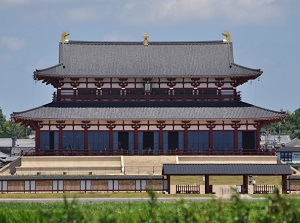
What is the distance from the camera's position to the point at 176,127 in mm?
90438

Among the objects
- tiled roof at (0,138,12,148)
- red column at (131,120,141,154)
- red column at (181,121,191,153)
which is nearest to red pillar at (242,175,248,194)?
red column at (181,121,191,153)

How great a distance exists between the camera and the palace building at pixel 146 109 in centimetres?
8912

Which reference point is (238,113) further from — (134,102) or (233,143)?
(134,102)

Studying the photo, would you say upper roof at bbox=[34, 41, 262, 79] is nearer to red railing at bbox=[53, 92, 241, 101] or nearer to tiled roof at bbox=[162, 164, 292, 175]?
red railing at bbox=[53, 92, 241, 101]

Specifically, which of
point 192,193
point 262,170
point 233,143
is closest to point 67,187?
point 192,193

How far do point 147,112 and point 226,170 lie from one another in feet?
66.6

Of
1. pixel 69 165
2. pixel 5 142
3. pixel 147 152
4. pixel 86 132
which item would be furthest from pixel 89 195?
pixel 5 142

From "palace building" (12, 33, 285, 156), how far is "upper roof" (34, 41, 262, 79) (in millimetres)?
113

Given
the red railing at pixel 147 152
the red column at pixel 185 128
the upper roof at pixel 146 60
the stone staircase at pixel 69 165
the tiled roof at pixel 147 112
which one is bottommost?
the stone staircase at pixel 69 165

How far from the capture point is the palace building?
89125mm

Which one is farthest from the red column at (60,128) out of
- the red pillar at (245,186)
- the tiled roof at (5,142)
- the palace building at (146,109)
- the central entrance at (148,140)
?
the tiled roof at (5,142)

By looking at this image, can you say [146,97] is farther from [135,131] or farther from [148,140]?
[148,140]

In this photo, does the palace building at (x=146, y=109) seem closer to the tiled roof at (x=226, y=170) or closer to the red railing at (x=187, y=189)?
the red railing at (x=187, y=189)

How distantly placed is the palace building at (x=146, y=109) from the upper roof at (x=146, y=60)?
113 millimetres
